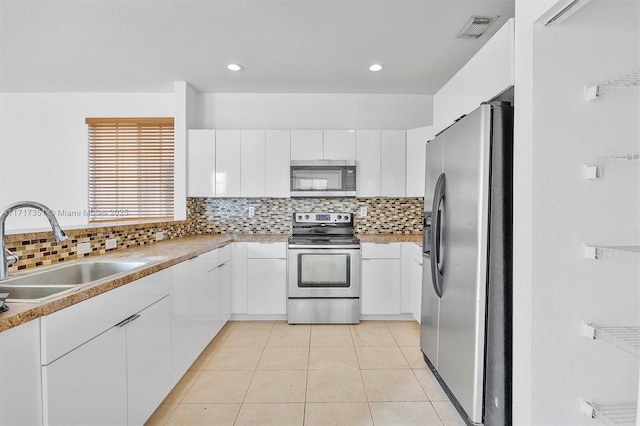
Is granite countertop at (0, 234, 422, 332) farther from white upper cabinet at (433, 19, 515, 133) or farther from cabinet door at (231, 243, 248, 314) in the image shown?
white upper cabinet at (433, 19, 515, 133)

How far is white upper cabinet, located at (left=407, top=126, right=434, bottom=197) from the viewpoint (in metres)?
3.54

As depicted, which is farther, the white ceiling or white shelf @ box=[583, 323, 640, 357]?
the white ceiling

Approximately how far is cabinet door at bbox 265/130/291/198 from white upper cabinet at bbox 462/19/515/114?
2006mm

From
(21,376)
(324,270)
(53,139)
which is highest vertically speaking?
(53,139)

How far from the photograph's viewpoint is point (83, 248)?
2104mm

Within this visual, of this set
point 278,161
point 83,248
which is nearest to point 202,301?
point 83,248

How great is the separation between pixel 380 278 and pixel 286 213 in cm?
133

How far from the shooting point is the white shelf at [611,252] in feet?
3.55

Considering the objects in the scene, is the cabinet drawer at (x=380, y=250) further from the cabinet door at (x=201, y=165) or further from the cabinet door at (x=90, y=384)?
the cabinet door at (x=90, y=384)

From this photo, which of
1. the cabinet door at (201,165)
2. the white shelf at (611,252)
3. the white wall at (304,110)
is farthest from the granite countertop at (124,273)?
the white shelf at (611,252)

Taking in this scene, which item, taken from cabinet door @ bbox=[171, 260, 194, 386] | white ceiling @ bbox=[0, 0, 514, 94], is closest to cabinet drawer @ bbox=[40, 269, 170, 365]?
→ cabinet door @ bbox=[171, 260, 194, 386]

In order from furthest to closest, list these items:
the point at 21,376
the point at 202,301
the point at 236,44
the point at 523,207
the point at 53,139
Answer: the point at 53,139 → the point at 236,44 → the point at 202,301 → the point at 523,207 → the point at 21,376

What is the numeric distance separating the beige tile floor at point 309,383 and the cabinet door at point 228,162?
150cm

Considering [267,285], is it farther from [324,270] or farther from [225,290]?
[324,270]
